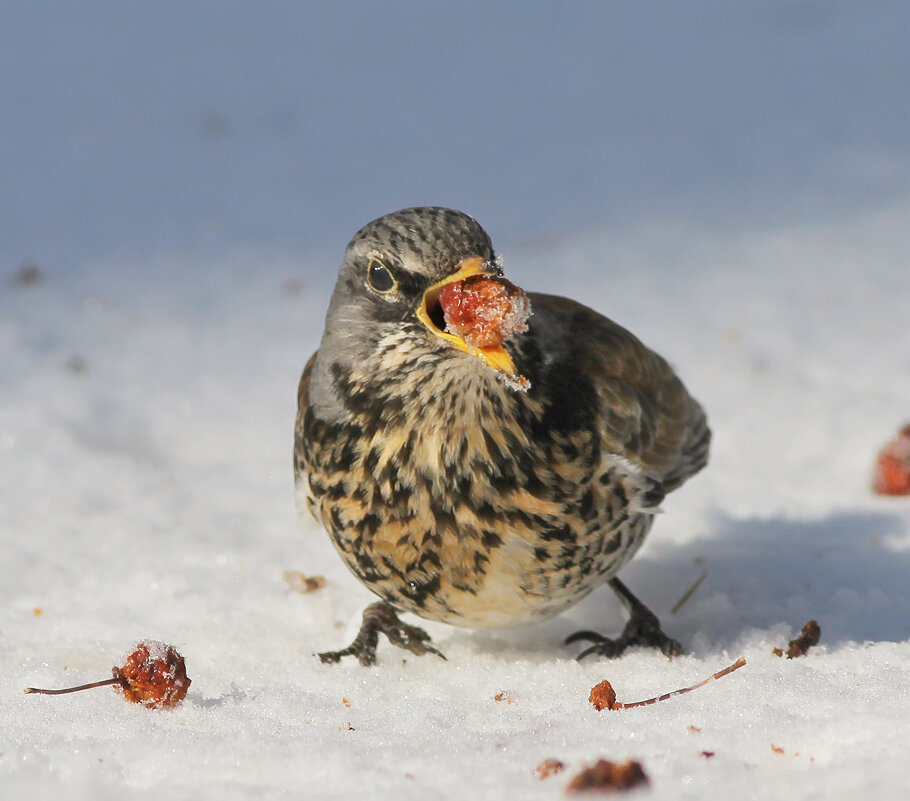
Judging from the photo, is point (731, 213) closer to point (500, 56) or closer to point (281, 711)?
point (500, 56)

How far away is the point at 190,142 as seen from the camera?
693 cm

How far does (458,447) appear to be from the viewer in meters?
3.08

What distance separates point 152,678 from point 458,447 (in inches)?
36.4

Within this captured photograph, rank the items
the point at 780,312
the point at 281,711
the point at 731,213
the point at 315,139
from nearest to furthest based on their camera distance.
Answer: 1. the point at 281,711
2. the point at 780,312
3. the point at 731,213
4. the point at 315,139

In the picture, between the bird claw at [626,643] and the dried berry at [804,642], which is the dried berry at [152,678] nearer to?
the bird claw at [626,643]

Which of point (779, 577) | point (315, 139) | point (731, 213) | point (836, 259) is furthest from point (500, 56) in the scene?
point (779, 577)

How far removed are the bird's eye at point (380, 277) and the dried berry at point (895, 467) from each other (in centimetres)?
248

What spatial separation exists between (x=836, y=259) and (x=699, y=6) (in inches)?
105

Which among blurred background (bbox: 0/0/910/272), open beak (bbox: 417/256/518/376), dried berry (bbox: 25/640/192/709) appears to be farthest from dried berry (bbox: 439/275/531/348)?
blurred background (bbox: 0/0/910/272)

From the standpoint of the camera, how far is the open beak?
2.65m

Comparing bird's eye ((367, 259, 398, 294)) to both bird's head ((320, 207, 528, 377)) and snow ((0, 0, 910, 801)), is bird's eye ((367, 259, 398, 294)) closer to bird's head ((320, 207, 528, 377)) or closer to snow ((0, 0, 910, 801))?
bird's head ((320, 207, 528, 377))

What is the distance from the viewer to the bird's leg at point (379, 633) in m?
3.68

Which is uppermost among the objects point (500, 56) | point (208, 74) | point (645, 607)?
point (500, 56)

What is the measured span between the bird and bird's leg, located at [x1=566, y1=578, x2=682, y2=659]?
2.0 inches
